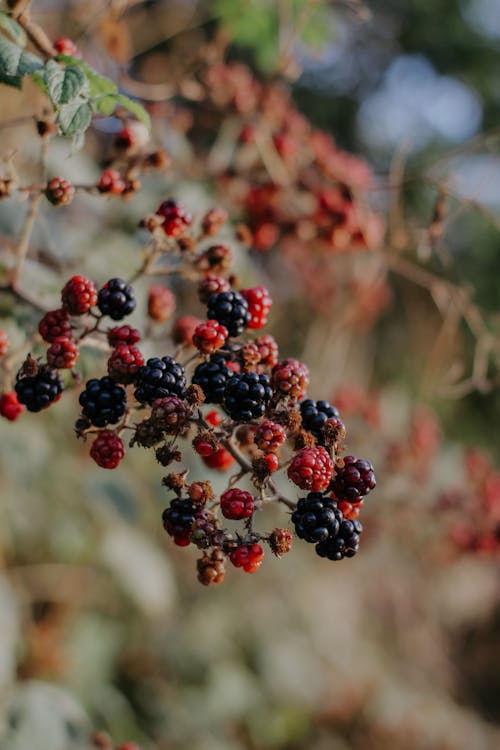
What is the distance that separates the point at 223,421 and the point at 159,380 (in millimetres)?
179

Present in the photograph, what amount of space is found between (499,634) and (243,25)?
21.9ft

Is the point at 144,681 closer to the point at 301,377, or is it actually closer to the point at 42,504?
the point at 42,504

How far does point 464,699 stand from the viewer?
20.8 ft

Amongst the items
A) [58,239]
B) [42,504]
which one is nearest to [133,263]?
[58,239]

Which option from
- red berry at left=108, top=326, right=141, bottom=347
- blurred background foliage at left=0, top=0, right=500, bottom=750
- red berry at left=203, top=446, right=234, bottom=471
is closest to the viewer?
red berry at left=108, top=326, right=141, bottom=347

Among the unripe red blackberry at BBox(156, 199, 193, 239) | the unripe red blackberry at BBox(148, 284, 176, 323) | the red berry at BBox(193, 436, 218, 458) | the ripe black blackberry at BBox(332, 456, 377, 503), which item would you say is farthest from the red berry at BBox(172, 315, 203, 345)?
the ripe black blackberry at BBox(332, 456, 377, 503)

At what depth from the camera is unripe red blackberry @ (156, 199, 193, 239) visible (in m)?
1.41

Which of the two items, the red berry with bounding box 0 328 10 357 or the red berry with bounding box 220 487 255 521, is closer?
the red berry with bounding box 220 487 255 521

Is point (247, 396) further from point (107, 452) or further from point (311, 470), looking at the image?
point (107, 452)

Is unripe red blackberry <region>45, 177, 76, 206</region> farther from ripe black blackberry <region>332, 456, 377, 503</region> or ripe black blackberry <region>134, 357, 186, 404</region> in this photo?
ripe black blackberry <region>332, 456, 377, 503</region>

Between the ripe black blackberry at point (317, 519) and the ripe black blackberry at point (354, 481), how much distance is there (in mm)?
26

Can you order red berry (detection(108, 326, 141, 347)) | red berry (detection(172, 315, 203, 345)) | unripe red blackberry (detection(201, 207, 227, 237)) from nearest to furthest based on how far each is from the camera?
red berry (detection(108, 326, 141, 347))
red berry (detection(172, 315, 203, 345))
unripe red blackberry (detection(201, 207, 227, 237))

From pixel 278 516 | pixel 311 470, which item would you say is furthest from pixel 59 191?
pixel 278 516

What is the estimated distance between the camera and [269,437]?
3.55 ft
